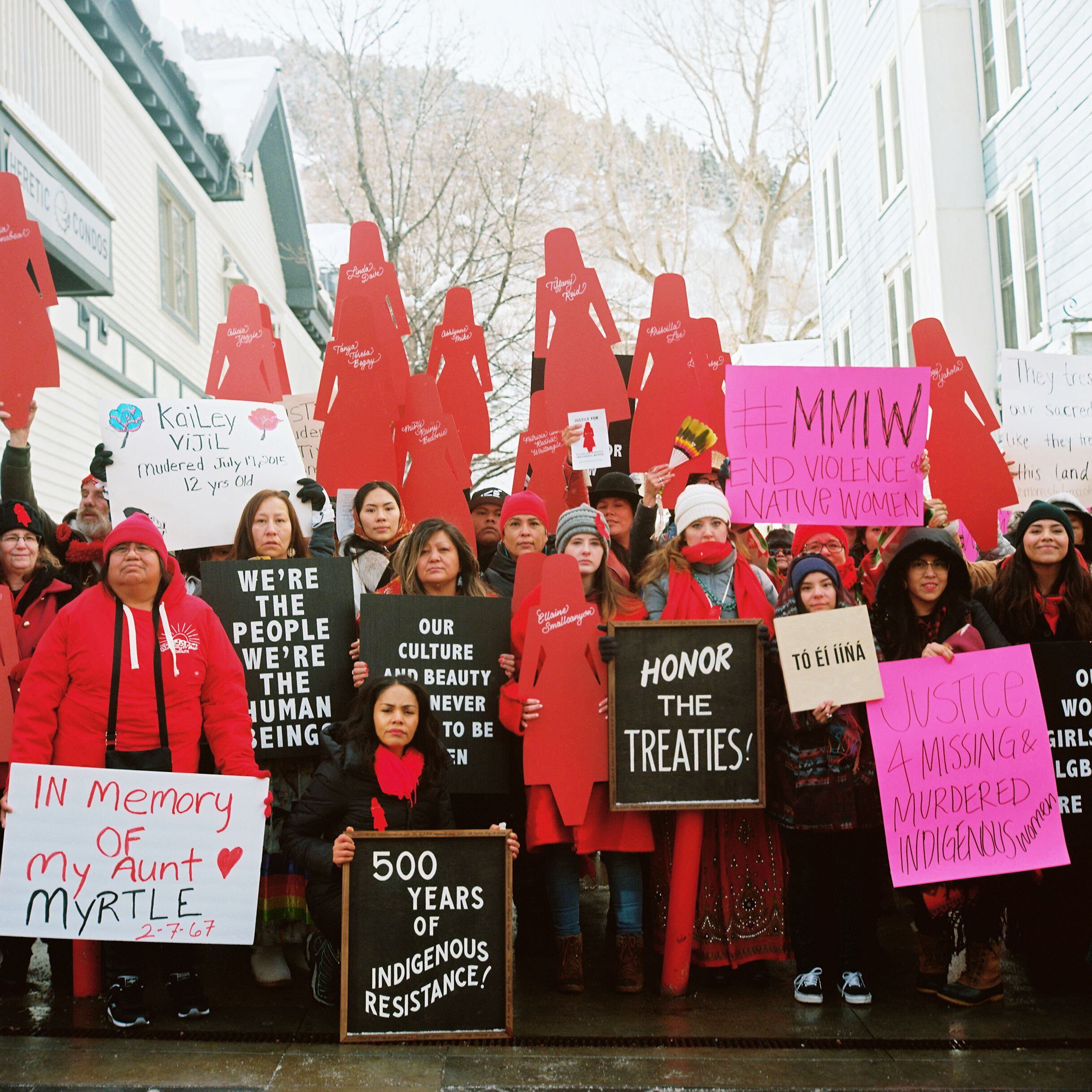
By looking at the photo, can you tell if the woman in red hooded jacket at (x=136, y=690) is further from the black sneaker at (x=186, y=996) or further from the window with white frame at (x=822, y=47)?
the window with white frame at (x=822, y=47)

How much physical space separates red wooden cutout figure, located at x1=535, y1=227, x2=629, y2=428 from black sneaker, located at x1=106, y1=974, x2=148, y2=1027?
3865 mm

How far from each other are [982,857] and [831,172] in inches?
629

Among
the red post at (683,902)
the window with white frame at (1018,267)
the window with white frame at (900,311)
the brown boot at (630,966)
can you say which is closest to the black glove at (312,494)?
the red post at (683,902)

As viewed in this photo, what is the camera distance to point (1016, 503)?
640 cm

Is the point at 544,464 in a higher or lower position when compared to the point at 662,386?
lower

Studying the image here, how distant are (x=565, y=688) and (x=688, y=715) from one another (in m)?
0.51

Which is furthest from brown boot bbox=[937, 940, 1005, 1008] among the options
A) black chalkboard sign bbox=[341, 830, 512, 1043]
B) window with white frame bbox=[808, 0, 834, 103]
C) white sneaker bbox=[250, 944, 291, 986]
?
window with white frame bbox=[808, 0, 834, 103]

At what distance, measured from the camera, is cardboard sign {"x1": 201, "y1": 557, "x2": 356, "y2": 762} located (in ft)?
16.5

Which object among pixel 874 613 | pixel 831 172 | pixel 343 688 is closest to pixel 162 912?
pixel 343 688

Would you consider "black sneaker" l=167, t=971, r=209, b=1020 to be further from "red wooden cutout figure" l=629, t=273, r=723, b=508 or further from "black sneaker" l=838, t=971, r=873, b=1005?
"red wooden cutout figure" l=629, t=273, r=723, b=508

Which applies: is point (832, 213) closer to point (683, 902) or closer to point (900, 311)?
point (900, 311)

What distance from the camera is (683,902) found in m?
4.81

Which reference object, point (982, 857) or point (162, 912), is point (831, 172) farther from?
point (162, 912)

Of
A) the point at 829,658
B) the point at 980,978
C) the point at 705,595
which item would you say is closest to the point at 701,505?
the point at 705,595
